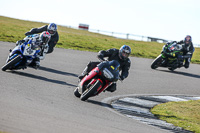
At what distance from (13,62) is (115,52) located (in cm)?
311

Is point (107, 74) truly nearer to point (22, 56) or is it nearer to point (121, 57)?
point (121, 57)

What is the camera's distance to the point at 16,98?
821 cm

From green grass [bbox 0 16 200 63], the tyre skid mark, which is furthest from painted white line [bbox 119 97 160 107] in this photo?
green grass [bbox 0 16 200 63]

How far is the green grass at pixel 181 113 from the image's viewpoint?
8852 millimetres

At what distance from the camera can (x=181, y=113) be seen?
10.3 meters

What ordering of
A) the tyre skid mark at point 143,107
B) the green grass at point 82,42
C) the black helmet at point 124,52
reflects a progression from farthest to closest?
the green grass at point 82,42 → the black helmet at point 124,52 → the tyre skid mark at point 143,107

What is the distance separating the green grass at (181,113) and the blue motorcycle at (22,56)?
4.09 m

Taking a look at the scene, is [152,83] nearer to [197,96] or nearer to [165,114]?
[197,96]

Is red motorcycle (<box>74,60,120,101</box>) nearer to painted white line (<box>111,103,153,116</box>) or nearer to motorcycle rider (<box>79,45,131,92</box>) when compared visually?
motorcycle rider (<box>79,45,131,92</box>)

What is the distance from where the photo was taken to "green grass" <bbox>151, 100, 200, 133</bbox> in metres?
8.85

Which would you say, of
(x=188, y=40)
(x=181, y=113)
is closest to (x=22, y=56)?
(x=181, y=113)

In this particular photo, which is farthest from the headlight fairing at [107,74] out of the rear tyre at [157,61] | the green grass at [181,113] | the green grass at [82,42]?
the green grass at [82,42]

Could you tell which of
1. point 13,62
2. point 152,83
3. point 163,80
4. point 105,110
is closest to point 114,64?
point 105,110

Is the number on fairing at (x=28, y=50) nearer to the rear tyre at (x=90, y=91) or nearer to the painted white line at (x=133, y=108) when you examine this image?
the rear tyre at (x=90, y=91)
